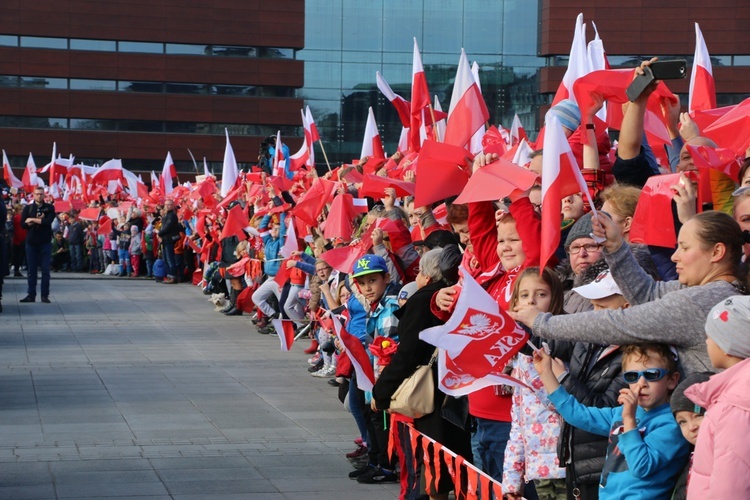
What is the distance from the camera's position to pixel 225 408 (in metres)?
10.8

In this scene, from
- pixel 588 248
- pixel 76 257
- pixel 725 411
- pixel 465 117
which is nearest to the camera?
pixel 725 411

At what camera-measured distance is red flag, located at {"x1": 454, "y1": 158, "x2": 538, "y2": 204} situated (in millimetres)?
5883

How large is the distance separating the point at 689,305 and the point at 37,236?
61.4 feet

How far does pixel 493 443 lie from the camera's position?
616cm

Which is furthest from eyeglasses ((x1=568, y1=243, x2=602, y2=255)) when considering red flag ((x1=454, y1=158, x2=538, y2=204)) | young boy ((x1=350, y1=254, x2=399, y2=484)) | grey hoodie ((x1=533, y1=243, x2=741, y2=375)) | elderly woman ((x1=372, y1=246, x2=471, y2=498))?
young boy ((x1=350, y1=254, x2=399, y2=484))

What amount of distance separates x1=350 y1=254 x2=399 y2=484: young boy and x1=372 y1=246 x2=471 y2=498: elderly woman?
97 cm

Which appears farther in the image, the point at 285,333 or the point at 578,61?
the point at 285,333

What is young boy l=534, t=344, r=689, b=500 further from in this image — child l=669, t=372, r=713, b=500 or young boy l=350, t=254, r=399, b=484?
young boy l=350, t=254, r=399, b=484

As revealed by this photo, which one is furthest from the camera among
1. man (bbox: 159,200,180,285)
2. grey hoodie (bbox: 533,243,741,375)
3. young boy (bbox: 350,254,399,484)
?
man (bbox: 159,200,180,285)

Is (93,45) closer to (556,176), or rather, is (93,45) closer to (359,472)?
(359,472)

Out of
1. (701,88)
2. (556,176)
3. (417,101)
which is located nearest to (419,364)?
(556,176)

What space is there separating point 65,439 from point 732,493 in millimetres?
6914

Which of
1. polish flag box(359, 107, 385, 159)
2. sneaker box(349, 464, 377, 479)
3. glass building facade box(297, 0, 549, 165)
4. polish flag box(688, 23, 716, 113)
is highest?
glass building facade box(297, 0, 549, 165)

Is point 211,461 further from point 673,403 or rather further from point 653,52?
point 653,52
